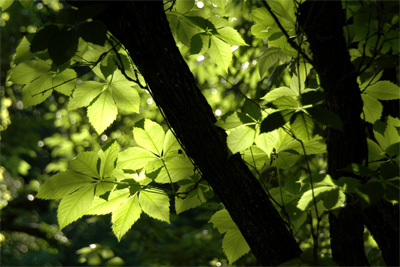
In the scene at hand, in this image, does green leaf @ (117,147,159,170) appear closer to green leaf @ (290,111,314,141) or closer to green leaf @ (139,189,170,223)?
green leaf @ (139,189,170,223)

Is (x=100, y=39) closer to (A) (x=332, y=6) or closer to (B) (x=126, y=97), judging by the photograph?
(B) (x=126, y=97)

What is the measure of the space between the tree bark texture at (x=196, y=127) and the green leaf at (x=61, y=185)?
34 centimetres

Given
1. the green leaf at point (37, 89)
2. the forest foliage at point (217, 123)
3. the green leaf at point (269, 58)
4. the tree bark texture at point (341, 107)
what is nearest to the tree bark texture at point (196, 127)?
the forest foliage at point (217, 123)

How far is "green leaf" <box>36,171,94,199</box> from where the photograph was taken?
3.71 ft

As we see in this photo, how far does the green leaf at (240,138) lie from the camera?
1.01 m

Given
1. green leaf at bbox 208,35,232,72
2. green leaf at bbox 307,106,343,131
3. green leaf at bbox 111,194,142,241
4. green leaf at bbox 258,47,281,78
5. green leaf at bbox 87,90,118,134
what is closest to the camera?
green leaf at bbox 307,106,343,131

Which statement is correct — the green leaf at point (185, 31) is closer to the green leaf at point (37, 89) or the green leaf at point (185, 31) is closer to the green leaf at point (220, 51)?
the green leaf at point (220, 51)

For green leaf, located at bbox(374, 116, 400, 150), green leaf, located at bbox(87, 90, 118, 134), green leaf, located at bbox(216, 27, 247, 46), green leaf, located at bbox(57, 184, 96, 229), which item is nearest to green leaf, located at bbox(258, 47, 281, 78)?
green leaf, located at bbox(216, 27, 247, 46)

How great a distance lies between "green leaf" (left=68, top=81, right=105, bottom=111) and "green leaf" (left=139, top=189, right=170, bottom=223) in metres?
0.40

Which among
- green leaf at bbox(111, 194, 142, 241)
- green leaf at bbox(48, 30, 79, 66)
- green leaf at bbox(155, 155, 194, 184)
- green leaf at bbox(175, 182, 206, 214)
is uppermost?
green leaf at bbox(48, 30, 79, 66)

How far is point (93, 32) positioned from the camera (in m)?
0.93

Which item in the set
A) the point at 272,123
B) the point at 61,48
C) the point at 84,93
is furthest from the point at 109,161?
the point at 272,123

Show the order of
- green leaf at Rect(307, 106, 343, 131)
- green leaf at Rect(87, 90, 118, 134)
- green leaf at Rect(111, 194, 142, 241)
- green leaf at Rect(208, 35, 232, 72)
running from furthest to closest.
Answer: green leaf at Rect(208, 35, 232, 72) < green leaf at Rect(87, 90, 118, 134) < green leaf at Rect(111, 194, 142, 241) < green leaf at Rect(307, 106, 343, 131)

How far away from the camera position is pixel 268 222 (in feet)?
3.71
